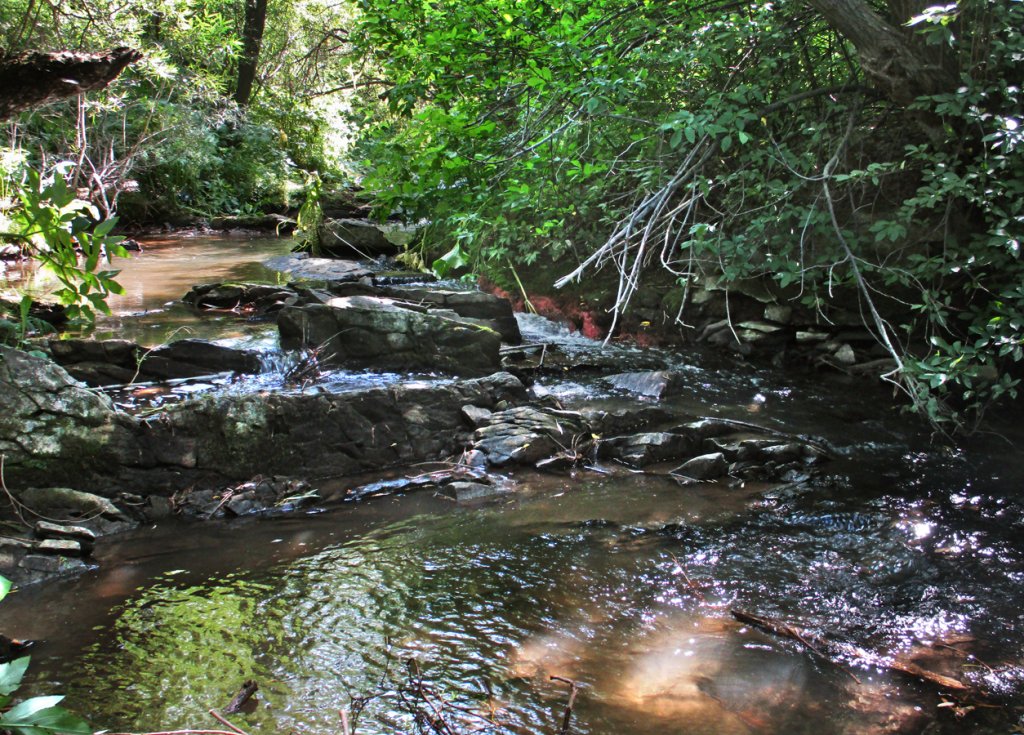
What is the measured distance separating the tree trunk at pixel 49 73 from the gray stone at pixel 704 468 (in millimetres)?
4132

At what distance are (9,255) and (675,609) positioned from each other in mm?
11845

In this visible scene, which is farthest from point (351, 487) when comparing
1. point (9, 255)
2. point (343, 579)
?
point (9, 255)

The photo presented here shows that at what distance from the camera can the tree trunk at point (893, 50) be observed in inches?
189

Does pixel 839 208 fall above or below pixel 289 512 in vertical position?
above

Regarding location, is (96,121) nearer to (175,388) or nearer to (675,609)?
(175,388)

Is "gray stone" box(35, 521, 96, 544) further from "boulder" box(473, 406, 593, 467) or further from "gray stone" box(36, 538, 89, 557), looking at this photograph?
"boulder" box(473, 406, 593, 467)

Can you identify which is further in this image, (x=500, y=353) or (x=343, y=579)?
(x=500, y=353)

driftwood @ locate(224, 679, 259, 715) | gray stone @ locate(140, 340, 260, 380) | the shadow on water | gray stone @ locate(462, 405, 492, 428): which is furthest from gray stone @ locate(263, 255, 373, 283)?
driftwood @ locate(224, 679, 259, 715)

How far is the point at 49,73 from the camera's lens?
3.39 meters

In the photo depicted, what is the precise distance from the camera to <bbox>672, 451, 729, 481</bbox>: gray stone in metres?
5.24

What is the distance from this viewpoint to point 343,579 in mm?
3811

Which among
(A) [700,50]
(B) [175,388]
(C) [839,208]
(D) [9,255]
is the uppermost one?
(A) [700,50]

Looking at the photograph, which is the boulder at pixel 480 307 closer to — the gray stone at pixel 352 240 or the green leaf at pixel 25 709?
the gray stone at pixel 352 240

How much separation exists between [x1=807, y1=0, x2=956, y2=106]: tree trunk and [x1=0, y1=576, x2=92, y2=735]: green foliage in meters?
5.30
